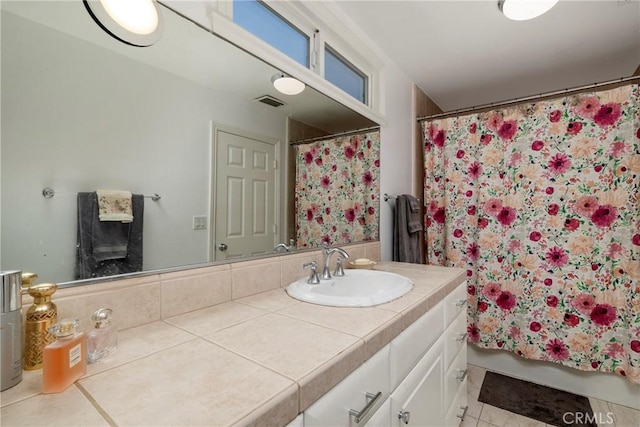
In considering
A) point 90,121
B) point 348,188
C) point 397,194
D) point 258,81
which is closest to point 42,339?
point 90,121

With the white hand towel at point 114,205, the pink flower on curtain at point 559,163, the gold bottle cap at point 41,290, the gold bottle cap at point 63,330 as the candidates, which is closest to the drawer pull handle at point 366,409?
the gold bottle cap at point 63,330

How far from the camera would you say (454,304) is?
1.35 meters

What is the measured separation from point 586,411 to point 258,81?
8.15ft

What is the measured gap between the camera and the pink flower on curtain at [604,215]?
1.70 meters

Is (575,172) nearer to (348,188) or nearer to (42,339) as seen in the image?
(348,188)

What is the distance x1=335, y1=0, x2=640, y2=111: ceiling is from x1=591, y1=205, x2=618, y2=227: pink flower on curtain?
106 cm

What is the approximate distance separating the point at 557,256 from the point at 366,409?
6.04 ft

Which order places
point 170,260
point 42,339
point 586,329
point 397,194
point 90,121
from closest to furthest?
point 42,339, point 90,121, point 170,260, point 586,329, point 397,194

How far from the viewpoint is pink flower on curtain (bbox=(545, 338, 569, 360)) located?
1828 mm

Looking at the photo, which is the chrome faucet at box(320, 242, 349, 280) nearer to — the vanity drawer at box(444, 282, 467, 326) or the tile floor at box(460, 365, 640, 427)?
the vanity drawer at box(444, 282, 467, 326)

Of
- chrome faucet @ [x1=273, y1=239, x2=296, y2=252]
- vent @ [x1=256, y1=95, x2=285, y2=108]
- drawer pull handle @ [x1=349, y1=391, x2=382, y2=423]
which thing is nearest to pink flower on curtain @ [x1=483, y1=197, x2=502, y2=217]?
chrome faucet @ [x1=273, y1=239, x2=296, y2=252]

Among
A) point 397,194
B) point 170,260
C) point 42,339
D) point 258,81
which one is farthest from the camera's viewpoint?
point 397,194

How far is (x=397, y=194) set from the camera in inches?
83.7

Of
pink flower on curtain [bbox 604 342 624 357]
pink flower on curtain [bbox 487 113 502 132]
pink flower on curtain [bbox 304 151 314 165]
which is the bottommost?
pink flower on curtain [bbox 604 342 624 357]
